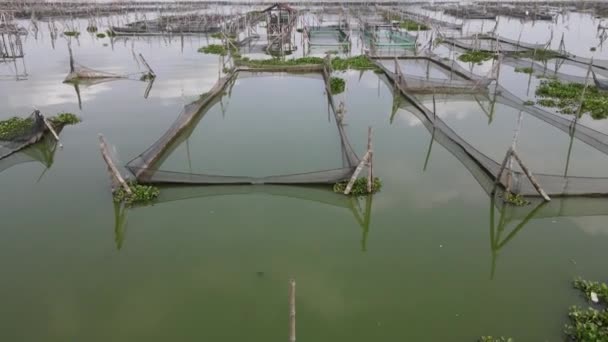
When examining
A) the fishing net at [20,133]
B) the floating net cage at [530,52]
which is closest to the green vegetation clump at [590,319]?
the fishing net at [20,133]

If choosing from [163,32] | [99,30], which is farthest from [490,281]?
[99,30]

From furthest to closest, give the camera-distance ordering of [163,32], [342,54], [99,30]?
1. [99,30]
2. [163,32]
3. [342,54]

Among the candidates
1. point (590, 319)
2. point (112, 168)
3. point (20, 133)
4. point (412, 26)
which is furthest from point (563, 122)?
point (412, 26)

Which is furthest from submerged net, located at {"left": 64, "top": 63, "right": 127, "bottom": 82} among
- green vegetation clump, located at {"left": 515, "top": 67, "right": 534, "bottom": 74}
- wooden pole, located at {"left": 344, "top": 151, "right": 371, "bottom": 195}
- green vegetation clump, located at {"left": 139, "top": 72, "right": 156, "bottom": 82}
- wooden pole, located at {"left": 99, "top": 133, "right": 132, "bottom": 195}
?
green vegetation clump, located at {"left": 515, "top": 67, "right": 534, "bottom": 74}

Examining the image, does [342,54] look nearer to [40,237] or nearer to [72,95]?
[72,95]

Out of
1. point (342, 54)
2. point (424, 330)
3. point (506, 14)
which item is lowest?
point (424, 330)

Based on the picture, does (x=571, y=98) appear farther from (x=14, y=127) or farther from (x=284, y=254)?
(x=14, y=127)

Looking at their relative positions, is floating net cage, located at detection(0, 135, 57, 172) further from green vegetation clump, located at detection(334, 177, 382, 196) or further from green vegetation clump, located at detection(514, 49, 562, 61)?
green vegetation clump, located at detection(514, 49, 562, 61)
